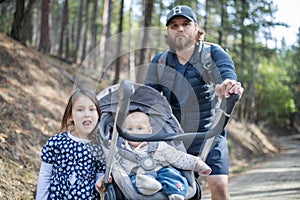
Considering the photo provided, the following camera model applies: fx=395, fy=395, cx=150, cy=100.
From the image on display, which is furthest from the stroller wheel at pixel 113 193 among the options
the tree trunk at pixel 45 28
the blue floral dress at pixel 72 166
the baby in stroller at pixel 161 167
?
the tree trunk at pixel 45 28

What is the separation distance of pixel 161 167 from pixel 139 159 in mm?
168

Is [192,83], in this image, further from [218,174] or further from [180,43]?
[218,174]

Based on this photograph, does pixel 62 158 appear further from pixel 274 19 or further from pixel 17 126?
pixel 274 19

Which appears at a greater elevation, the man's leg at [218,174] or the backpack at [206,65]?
the backpack at [206,65]

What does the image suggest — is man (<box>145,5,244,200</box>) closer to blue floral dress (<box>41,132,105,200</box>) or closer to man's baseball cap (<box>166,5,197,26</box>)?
man's baseball cap (<box>166,5,197,26</box>)

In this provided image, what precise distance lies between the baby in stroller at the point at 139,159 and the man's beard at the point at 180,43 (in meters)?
0.51

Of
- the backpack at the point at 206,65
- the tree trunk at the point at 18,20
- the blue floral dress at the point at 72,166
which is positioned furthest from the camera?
the tree trunk at the point at 18,20

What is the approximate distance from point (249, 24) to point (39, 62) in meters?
13.5

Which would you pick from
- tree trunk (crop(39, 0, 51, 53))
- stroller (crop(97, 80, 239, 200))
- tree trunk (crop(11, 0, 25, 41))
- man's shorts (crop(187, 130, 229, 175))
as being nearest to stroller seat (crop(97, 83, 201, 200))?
stroller (crop(97, 80, 239, 200))

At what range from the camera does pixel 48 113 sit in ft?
32.1

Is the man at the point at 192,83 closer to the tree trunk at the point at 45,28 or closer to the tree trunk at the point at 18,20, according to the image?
the tree trunk at the point at 18,20

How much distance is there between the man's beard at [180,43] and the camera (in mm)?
3580

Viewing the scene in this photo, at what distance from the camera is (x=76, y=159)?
3270mm

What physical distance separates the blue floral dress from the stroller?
220 millimetres
